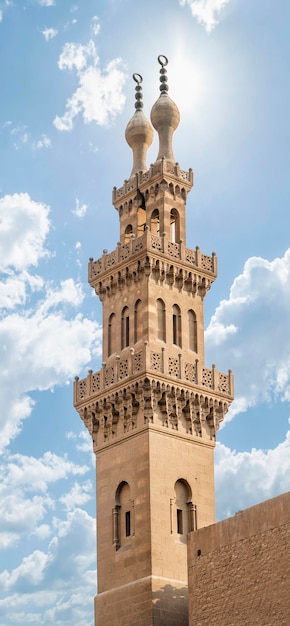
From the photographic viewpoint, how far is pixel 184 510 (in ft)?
126

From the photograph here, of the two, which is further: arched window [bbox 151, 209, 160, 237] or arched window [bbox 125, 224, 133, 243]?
arched window [bbox 125, 224, 133, 243]

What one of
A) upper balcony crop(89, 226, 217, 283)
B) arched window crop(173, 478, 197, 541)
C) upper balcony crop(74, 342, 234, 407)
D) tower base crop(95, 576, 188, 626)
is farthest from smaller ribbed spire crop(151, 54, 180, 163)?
tower base crop(95, 576, 188, 626)

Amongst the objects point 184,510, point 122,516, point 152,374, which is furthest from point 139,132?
point 122,516

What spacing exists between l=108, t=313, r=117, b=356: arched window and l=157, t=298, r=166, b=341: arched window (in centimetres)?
179

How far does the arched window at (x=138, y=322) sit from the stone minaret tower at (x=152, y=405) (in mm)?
45

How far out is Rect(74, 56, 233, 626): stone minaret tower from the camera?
121ft

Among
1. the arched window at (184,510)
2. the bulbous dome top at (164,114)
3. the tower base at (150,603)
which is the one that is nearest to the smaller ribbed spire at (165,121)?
the bulbous dome top at (164,114)

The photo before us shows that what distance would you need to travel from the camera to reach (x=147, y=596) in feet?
118

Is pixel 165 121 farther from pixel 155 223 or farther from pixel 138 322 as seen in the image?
pixel 138 322

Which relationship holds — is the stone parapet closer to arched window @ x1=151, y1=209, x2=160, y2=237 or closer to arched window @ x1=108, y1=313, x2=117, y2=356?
arched window @ x1=151, y1=209, x2=160, y2=237

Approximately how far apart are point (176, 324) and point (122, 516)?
6.63m

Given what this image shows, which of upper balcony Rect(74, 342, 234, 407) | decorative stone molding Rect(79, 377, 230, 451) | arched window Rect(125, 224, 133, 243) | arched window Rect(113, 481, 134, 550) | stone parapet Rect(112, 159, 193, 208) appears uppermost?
stone parapet Rect(112, 159, 193, 208)

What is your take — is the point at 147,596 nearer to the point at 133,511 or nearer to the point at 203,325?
the point at 133,511

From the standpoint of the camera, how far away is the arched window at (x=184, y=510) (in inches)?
1492
